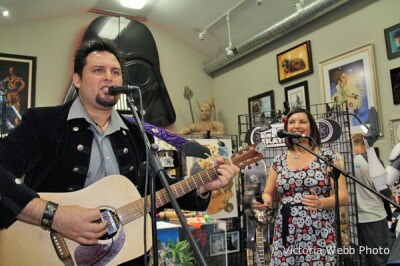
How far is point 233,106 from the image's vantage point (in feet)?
20.0

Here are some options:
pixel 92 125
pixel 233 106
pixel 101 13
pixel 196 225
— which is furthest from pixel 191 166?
pixel 101 13

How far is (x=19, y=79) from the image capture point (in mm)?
4898

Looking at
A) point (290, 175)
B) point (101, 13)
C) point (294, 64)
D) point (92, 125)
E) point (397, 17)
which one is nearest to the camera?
point (92, 125)

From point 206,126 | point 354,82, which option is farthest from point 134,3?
point 354,82

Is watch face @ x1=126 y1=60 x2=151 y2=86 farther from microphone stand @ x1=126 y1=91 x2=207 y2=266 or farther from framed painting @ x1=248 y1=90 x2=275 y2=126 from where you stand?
microphone stand @ x1=126 y1=91 x2=207 y2=266

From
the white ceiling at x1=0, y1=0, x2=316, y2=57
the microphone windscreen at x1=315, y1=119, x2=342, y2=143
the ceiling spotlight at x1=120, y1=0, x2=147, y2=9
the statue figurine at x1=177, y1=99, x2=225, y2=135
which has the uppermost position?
the ceiling spotlight at x1=120, y1=0, x2=147, y2=9

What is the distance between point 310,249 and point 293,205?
297 mm

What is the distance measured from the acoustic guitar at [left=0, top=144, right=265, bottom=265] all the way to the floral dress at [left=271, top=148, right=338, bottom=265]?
34.7 inches

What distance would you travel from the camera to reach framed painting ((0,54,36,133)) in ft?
15.6

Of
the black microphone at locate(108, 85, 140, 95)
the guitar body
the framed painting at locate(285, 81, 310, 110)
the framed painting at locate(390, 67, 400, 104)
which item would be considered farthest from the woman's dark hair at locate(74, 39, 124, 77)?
the framed painting at locate(285, 81, 310, 110)

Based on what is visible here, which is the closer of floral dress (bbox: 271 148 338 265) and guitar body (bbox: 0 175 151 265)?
guitar body (bbox: 0 175 151 265)

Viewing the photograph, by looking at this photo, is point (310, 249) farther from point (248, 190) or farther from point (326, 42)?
point (326, 42)

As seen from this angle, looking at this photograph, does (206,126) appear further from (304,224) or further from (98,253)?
(98,253)

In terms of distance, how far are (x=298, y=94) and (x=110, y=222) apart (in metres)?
3.79
